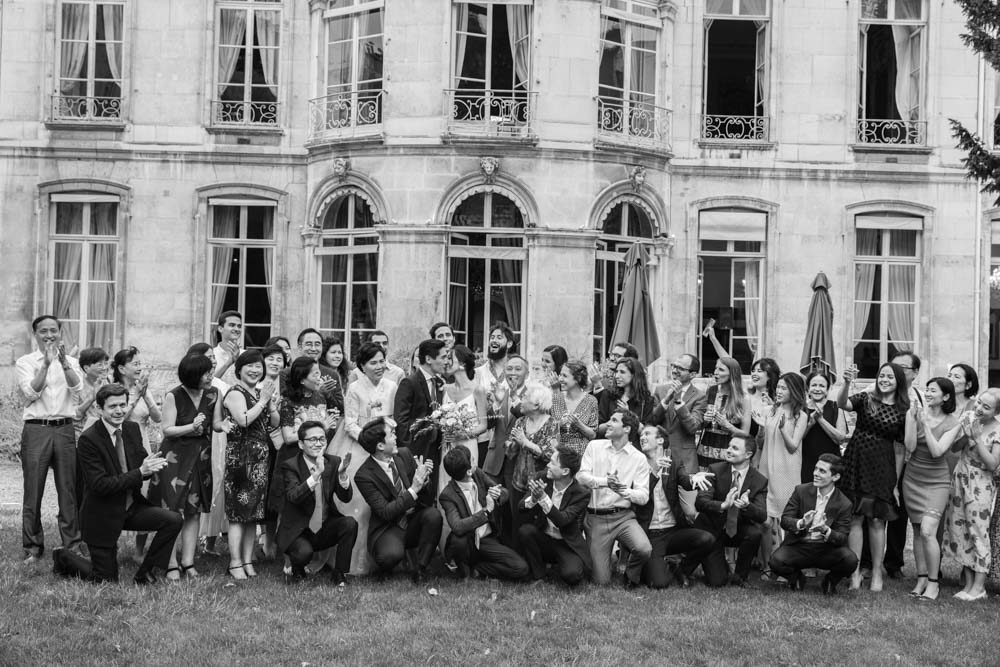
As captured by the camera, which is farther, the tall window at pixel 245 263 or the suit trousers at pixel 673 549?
the tall window at pixel 245 263

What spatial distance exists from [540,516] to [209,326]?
10913 millimetres

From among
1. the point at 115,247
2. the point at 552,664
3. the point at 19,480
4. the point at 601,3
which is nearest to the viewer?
the point at 552,664

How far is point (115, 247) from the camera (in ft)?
67.5

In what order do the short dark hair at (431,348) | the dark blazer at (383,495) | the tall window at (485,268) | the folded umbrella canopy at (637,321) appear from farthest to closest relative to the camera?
1. the tall window at (485,268)
2. the folded umbrella canopy at (637,321)
3. the short dark hair at (431,348)
4. the dark blazer at (383,495)

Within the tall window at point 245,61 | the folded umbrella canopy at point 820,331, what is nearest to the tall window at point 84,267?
the tall window at point 245,61

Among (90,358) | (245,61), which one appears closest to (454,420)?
(90,358)

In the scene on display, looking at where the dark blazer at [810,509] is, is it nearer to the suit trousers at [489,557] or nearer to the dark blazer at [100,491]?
the suit trousers at [489,557]

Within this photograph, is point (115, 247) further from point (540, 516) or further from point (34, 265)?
point (540, 516)

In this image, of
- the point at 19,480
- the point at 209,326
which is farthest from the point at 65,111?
the point at 19,480

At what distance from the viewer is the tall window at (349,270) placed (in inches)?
765

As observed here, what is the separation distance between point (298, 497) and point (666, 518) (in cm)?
298

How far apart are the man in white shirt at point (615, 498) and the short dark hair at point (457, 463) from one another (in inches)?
35.4

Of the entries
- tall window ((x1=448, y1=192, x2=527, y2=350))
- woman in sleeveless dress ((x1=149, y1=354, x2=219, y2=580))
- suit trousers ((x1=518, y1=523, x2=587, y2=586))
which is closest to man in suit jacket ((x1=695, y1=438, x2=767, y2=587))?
suit trousers ((x1=518, y1=523, x2=587, y2=586))

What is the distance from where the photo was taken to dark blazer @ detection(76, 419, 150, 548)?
32.6 feet
